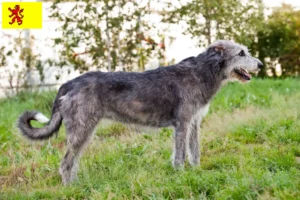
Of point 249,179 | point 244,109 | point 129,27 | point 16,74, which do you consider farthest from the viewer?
point 16,74

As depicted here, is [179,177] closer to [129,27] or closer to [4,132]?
[4,132]

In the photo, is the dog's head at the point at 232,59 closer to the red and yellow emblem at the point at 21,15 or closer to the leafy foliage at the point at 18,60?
the red and yellow emblem at the point at 21,15

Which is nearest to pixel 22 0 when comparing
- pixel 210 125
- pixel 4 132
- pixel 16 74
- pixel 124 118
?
pixel 16 74

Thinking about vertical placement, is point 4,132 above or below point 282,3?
below

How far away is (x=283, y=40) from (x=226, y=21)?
9.90 feet

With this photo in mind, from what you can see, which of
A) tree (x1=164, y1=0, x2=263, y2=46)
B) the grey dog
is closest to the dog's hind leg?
the grey dog

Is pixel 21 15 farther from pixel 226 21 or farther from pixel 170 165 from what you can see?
pixel 170 165

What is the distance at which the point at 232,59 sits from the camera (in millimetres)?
6742

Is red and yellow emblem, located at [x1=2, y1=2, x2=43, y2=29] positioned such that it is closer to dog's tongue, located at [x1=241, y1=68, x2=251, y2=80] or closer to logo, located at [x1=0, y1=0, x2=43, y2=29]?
logo, located at [x1=0, y1=0, x2=43, y2=29]

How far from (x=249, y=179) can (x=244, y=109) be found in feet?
16.2

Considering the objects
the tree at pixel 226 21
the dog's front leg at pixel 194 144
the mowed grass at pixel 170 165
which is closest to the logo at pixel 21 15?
the mowed grass at pixel 170 165

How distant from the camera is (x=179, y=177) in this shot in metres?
5.81

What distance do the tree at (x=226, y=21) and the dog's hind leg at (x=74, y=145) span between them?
7.84 metres

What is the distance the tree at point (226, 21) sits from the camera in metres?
14.3
